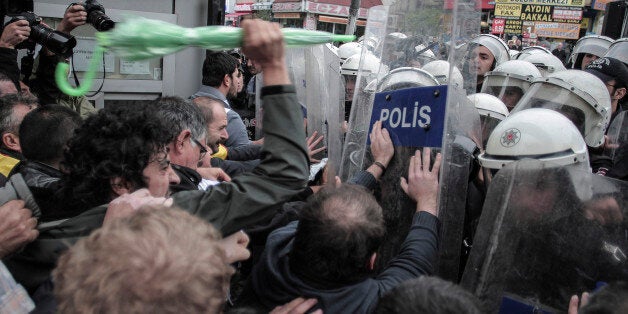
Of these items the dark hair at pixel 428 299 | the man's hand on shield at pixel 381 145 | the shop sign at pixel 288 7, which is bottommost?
the dark hair at pixel 428 299

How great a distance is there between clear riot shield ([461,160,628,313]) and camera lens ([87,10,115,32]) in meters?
2.10

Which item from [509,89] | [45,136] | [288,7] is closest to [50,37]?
[45,136]

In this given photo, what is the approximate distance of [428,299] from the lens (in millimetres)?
1294

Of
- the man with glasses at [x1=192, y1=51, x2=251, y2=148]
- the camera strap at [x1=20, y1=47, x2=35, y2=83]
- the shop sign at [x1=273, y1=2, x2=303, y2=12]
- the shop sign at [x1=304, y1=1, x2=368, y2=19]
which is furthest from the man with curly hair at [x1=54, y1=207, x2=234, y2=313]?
the shop sign at [x1=273, y1=2, x2=303, y2=12]

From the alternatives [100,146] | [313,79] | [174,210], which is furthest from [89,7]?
[174,210]

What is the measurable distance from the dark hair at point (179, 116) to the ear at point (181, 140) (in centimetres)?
2

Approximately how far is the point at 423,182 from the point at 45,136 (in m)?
1.55

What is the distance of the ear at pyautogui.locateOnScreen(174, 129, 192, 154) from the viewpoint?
2.18m

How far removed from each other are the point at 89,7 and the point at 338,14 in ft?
86.7

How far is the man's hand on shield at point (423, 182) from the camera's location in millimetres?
2035

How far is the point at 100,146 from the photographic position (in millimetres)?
1613

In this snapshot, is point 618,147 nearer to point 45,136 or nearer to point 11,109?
point 45,136

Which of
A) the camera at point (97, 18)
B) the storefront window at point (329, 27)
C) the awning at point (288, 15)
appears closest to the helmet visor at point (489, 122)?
the camera at point (97, 18)

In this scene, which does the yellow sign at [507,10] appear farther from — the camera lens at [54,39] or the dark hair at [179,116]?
the dark hair at [179,116]
